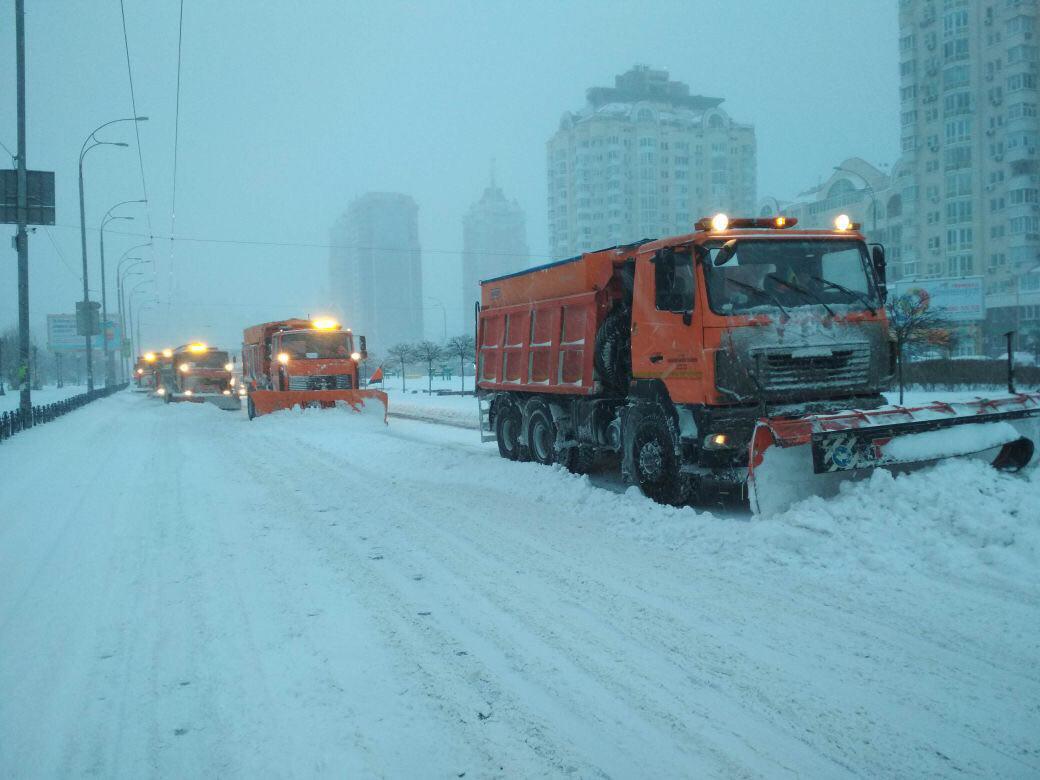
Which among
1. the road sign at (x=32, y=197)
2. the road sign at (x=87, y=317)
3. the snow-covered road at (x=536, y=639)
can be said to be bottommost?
the snow-covered road at (x=536, y=639)

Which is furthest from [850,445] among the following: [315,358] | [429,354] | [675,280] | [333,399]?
[429,354]

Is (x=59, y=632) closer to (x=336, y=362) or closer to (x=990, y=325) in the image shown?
(x=336, y=362)

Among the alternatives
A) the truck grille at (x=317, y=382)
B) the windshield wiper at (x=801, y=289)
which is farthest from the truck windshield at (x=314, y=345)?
the windshield wiper at (x=801, y=289)

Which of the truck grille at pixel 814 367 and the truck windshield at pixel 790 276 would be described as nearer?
the truck grille at pixel 814 367

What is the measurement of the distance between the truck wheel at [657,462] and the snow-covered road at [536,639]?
1.10 feet

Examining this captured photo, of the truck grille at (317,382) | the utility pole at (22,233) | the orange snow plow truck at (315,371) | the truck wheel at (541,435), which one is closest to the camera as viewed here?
the truck wheel at (541,435)

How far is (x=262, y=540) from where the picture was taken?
A: 7.60m

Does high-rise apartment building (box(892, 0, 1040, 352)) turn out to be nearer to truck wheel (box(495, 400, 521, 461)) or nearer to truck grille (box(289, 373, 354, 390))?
truck grille (box(289, 373, 354, 390))

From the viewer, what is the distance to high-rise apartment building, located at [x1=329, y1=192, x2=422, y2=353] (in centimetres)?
16850

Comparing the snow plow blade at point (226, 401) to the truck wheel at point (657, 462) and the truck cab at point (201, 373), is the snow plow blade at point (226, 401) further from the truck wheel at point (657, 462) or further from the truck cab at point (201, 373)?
the truck wheel at point (657, 462)

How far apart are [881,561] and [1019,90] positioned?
223 feet

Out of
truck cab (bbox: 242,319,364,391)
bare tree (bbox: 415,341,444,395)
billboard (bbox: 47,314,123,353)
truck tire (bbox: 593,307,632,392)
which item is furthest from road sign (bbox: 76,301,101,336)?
billboard (bbox: 47,314,123,353)

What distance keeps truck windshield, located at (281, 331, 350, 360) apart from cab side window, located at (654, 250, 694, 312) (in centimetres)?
1527

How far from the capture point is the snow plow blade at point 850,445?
22.7 ft
